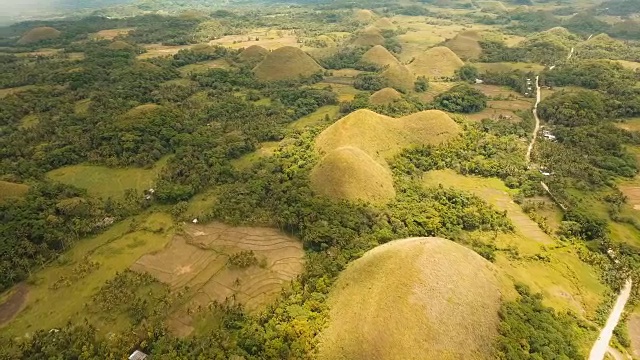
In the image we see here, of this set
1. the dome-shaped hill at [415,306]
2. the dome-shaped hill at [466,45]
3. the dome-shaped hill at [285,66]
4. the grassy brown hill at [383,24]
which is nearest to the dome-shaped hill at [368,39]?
the dome-shaped hill at [466,45]

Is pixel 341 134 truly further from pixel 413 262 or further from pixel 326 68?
pixel 326 68

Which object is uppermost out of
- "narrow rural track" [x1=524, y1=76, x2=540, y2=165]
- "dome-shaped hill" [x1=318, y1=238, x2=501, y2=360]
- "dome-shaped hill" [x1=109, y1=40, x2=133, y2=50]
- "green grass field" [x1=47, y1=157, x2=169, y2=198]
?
"dome-shaped hill" [x1=109, y1=40, x2=133, y2=50]

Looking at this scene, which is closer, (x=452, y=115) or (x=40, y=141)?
(x=40, y=141)

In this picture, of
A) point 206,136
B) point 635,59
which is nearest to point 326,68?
point 206,136

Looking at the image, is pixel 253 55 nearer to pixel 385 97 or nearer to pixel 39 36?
pixel 385 97

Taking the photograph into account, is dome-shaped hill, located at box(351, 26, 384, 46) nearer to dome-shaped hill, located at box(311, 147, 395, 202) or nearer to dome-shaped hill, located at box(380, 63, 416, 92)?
dome-shaped hill, located at box(380, 63, 416, 92)

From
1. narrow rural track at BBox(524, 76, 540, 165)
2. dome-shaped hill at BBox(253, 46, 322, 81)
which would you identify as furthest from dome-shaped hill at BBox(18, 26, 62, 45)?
narrow rural track at BBox(524, 76, 540, 165)

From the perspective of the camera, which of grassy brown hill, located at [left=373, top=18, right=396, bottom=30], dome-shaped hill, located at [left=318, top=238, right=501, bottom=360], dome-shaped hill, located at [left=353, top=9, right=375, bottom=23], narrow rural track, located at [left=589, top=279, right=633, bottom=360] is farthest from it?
dome-shaped hill, located at [left=353, top=9, right=375, bottom=23]
